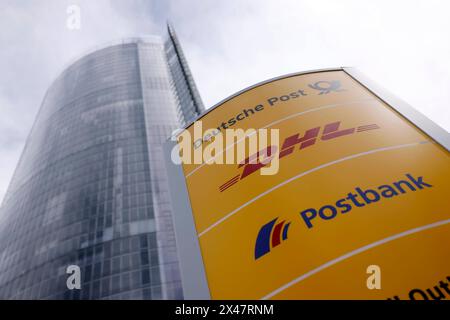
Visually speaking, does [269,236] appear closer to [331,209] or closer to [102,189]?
[331,209]

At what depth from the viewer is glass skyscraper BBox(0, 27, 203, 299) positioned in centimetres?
3838

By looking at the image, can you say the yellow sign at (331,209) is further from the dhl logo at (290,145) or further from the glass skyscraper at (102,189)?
the glass skyscraper at (102,189)

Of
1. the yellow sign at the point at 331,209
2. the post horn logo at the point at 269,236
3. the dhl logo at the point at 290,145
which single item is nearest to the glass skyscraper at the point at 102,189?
the dhl logo at the point at 290,145

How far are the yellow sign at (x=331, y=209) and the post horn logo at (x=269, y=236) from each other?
0.5 inches

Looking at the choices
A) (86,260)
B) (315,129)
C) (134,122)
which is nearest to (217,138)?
(315,129)

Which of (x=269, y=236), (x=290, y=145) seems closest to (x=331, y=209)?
(x=269, y=236)

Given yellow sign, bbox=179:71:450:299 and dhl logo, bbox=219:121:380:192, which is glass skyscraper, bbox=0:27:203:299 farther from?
yellow sign, bbox=179:71:450:299

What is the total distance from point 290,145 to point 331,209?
1.44 metres

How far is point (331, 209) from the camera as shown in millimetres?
3770

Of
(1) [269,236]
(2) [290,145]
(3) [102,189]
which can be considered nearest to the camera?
(1) [269,236]

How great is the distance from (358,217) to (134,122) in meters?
63.6

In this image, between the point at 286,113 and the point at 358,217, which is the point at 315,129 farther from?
the point at 358,217

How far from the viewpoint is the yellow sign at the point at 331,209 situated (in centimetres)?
309
